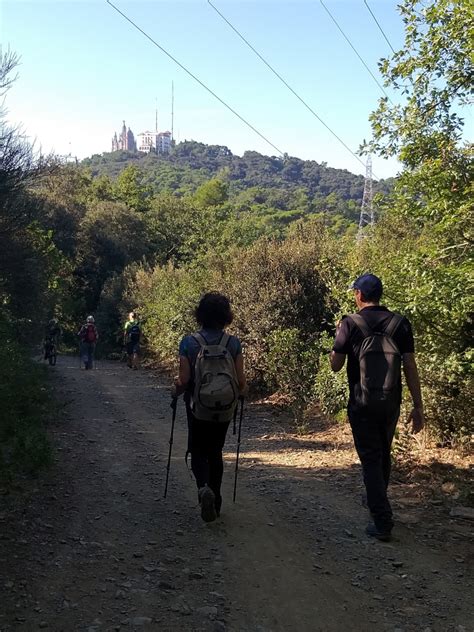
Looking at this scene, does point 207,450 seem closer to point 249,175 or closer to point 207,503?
point 207,503

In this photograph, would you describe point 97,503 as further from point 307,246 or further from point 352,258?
point 307,246

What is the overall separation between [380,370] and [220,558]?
72.1 inches

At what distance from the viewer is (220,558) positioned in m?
4.05

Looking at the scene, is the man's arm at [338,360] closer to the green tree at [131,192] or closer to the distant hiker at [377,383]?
the distant hiker at [377,383]

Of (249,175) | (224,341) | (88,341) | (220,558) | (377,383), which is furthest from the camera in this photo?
(249,175)

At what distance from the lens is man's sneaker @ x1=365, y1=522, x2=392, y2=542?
4453 millimetres

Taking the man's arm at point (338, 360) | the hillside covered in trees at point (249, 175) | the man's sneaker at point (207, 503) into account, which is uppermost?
the hillside covered in trees at point (249, 175)

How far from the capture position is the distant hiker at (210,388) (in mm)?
4551

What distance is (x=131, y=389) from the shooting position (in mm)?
13258

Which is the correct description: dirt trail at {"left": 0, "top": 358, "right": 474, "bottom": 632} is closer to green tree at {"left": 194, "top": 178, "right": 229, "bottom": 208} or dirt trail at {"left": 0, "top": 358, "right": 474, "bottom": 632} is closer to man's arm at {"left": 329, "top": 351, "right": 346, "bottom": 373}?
man's arm at {"left": 329, "top": 351, "right": 346, "bottom": 373}

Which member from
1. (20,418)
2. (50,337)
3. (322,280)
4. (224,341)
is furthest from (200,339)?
(50,337)

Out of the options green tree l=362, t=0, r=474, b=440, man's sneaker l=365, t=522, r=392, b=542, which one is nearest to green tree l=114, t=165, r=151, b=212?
green tree l=362, t=0, r=474, b=440

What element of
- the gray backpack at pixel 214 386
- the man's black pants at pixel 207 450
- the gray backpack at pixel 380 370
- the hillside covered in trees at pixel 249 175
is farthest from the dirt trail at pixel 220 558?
the hillside covered in trees at pixel 249 175

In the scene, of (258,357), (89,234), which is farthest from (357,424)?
(89,234)
